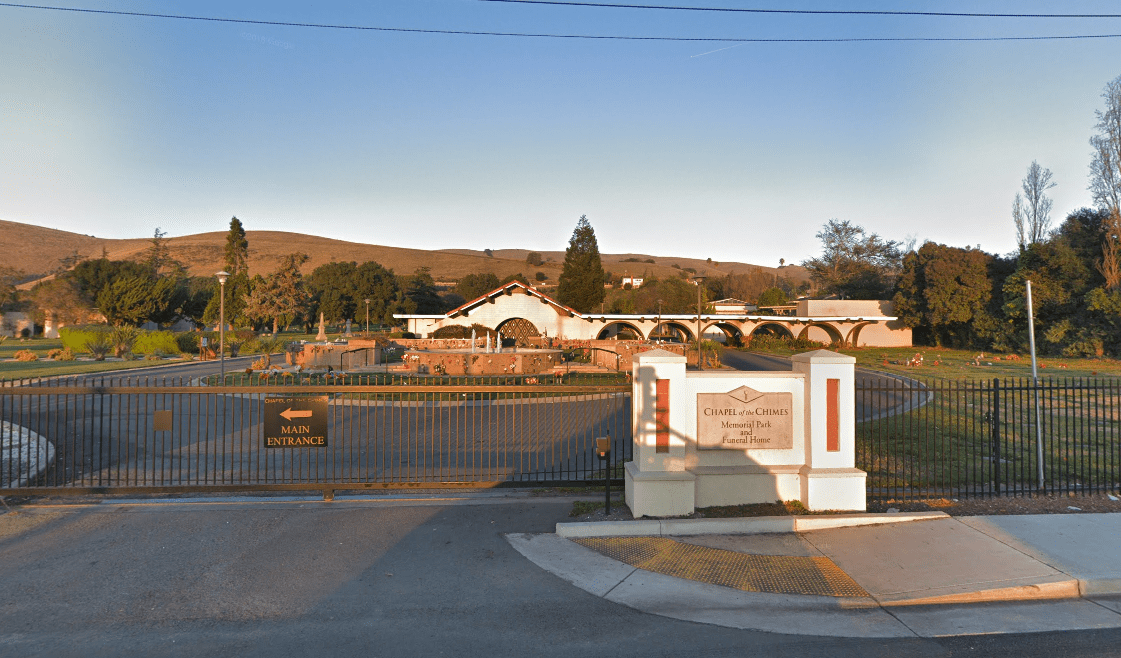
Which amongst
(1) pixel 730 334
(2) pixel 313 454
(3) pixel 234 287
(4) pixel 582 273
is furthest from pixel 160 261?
(2) pixel 313 454

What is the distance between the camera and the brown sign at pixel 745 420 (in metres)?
7.68

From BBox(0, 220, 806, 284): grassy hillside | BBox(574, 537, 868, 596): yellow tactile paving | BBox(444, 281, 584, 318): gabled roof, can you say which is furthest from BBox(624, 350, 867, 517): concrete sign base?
BBox(0, 220, 806, 284): grassy hillside

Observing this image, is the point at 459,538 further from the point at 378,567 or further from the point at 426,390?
the point at 426,390

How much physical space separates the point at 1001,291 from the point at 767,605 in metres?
55.3

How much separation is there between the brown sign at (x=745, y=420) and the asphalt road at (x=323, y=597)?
7.08ft

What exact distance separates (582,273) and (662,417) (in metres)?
57.7

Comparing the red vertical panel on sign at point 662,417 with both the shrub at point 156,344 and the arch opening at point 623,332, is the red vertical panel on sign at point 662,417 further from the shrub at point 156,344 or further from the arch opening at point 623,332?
the shrub at point 156,344

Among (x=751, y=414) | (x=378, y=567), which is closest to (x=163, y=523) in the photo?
(x=378, y=567)

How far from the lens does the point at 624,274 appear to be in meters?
142

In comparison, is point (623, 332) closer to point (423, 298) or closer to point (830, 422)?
point (423, 298)

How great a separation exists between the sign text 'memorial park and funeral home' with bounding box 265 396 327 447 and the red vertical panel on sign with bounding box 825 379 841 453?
6361 mm

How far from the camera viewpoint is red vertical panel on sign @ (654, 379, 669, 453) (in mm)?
7465

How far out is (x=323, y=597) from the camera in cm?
532

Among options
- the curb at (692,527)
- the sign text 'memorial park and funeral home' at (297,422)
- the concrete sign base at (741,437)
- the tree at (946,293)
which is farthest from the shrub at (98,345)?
the tree at (946,293)
